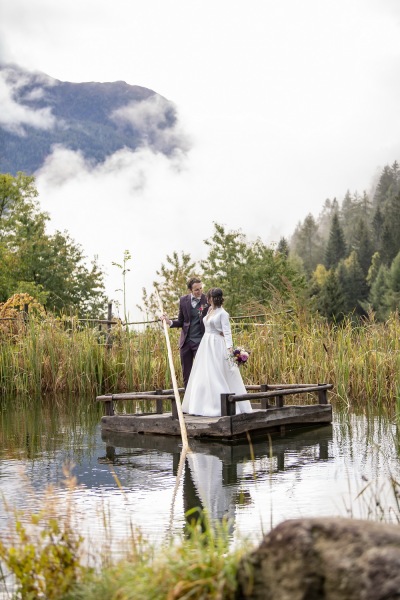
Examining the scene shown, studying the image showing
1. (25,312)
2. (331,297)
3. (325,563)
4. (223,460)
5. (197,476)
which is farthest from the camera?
(331,297)

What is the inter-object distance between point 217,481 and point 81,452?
2622 millimetres

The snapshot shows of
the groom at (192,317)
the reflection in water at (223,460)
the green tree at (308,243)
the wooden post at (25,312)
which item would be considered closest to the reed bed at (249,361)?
the wooden post at (25,312)

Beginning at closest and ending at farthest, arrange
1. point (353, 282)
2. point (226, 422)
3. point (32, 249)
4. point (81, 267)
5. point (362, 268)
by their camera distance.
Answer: point (226, 422) < point (32, 249) < point (81, 267) < point (353, 282) < point (362, 268)

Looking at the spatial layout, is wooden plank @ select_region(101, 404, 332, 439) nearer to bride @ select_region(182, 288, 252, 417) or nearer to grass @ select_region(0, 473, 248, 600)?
bride @ select_region(182, 288, 252, 417)

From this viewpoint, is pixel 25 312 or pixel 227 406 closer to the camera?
pixel 227 406

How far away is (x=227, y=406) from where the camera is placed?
435 inches

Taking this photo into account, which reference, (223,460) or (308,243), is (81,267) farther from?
Result: (308,243)

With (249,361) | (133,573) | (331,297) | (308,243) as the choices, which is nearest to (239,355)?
(249,361)

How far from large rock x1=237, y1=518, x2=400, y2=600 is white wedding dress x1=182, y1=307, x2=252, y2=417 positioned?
820 centimetres

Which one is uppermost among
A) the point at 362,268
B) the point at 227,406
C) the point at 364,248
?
the point at 364,248

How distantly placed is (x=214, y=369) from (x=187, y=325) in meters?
1.01

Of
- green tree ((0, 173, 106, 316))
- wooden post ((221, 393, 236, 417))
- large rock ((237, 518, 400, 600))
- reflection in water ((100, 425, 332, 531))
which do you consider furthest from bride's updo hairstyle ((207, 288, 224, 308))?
green tree ((0, 173, 106, 316))

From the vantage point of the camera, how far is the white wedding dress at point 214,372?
1167 centimetres

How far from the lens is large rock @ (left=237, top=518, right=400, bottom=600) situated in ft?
10.3
